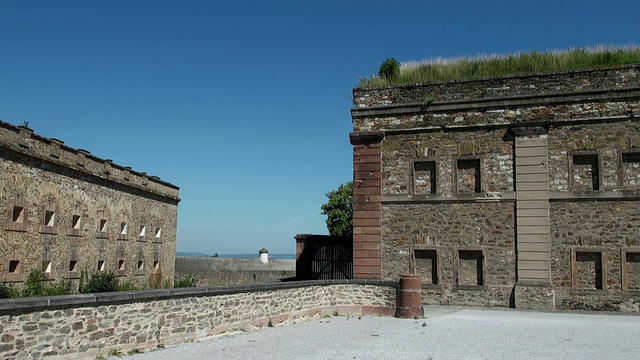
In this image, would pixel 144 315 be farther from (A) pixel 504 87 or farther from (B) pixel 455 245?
(A) pixel 504 87

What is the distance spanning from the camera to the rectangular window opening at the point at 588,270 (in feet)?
59.1

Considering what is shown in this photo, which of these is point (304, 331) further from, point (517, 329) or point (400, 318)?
point (517, 329)

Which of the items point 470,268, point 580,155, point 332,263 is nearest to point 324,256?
point 332,263

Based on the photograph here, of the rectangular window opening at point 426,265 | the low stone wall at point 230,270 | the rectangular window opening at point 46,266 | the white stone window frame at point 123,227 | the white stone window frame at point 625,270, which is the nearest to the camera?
the white stone window frame at point 625,270

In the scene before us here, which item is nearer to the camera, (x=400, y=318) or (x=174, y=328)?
(x=174, y=328)

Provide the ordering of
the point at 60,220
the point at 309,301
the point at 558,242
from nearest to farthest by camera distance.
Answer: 1. the point at 309,301
2. the point at 558,242
3. the point at 60,220

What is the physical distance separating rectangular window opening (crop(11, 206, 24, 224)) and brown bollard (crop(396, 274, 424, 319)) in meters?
12.6

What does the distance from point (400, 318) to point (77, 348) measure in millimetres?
9157

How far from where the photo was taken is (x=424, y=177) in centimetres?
2008

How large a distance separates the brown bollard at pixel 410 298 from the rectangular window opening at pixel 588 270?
5.53 meters

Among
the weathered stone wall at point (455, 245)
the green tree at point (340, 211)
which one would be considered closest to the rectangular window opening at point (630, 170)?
the weathered stone wall at point (455, 245)

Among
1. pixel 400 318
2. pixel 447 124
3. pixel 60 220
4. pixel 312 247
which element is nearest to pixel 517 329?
pixel 400 318

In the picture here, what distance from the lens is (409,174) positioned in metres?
20.1

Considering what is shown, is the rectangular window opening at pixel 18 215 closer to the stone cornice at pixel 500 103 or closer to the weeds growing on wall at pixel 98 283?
the weeds growing on wall at pixel 98 283
